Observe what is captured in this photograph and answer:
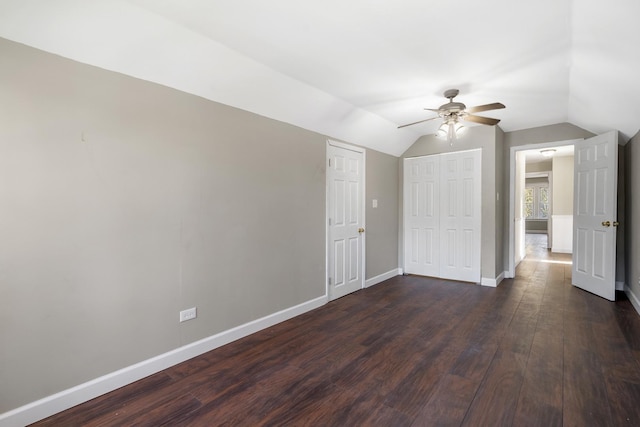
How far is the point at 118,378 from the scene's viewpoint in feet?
7.09

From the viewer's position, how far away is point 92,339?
6.76ft

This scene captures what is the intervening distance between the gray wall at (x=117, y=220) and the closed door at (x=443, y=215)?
3.03m

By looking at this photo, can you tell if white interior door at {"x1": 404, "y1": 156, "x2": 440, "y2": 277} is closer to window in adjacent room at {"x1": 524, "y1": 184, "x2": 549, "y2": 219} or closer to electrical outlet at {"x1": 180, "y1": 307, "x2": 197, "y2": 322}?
electrical outlet at {"x1": 180, "y1": 307, "x2": 197, "y2": 322}

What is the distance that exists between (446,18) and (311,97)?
1.58m

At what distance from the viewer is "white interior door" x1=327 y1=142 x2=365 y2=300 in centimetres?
408

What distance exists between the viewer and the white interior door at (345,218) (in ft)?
13.4

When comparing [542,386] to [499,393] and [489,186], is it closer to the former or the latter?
[499,393]

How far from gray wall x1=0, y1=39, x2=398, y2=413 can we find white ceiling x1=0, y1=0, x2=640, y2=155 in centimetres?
20

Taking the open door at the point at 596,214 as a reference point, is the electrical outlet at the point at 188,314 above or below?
below

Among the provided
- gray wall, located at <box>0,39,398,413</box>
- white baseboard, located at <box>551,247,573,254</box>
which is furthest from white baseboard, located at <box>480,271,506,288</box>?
white baseboard, located at <box>551,247,573,254</box>

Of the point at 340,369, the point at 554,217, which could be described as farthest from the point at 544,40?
the point at 554,217

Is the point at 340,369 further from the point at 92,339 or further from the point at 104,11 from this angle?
the point at 104,11

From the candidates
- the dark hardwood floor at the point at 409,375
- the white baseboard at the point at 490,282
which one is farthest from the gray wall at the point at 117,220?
the white baseboard at the point at 490,282

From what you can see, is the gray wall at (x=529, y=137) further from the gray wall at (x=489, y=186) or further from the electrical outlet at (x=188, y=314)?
the electrical outlet at (x=188, y=314)
